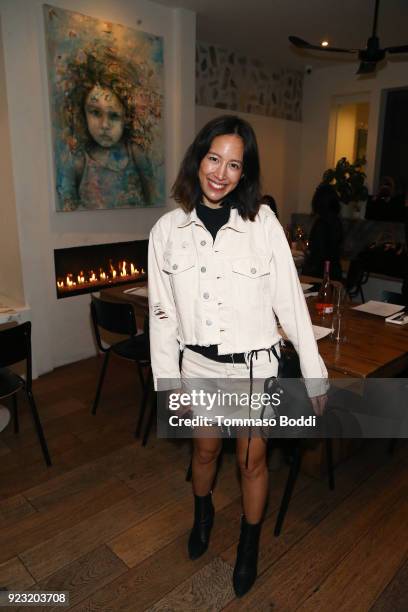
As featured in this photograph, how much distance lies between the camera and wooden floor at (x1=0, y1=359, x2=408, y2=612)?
5.81ft

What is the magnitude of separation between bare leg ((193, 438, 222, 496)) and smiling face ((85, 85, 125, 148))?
2.72 m

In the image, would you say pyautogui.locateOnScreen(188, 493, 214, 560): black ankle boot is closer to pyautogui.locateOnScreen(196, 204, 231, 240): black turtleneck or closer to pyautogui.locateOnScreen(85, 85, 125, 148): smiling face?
pyautogui.locateOnScreen(196, 204, 231, 240): black turtleneck

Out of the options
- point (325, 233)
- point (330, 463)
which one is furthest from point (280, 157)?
point (330, 463)

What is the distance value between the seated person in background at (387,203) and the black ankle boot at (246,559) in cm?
463

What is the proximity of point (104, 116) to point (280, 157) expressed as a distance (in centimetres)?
309

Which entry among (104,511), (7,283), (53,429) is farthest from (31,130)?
(104,511)

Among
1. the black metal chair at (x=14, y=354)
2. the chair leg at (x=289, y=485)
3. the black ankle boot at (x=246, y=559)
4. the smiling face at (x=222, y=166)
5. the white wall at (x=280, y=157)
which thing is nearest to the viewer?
the smiling face at (x=222, y=166)

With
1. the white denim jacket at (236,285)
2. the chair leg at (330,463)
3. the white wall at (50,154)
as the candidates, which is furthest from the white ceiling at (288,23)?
the chair leg at (330,463)

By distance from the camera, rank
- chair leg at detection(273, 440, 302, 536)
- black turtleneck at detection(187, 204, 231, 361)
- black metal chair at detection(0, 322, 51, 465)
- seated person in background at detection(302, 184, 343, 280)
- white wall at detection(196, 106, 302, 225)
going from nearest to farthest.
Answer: black turtleneck at detection(187, 204, 231, 361)
chair leg at detection(273, 440, 302, 536)
black metal chair at detection(0, 322, 51, 465)
seated person in background at detection(302, 184, 343, 280)
white wall at detection(196, 106, 302, 225)

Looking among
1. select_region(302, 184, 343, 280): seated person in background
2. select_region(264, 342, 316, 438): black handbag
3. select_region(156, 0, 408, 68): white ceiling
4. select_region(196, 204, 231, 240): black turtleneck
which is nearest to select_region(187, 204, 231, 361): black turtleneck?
select_region(196, 204, 231, 240): black turtleneck

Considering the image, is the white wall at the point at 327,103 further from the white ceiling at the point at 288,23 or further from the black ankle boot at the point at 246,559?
the black ankle boot at the point at 246,559

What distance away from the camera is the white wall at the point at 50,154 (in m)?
3.18

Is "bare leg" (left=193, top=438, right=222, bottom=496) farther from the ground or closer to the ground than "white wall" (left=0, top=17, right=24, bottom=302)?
closer to the ground

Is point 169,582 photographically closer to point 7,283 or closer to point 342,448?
point 342,448
